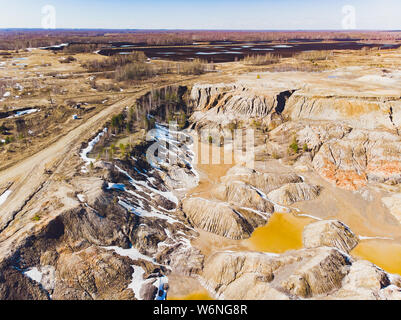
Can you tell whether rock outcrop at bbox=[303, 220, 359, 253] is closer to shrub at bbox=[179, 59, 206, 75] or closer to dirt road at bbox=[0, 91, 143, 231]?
dirt road at bbox=[0, 91, 143, 231]

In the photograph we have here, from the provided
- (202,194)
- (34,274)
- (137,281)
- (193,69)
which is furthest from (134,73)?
(137,281)

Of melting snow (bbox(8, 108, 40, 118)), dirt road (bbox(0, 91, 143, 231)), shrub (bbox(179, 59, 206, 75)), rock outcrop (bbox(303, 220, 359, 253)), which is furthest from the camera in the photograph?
shrub (bbox(179, 59, 206, 75))

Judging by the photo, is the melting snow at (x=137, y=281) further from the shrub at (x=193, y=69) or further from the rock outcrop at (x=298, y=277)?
the shrub at (x=193, y=69)

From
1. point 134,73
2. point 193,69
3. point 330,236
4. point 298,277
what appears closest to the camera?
point 298,277

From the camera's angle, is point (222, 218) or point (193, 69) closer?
point (222, 218)

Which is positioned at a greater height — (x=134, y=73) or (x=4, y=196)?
(x=134, y=73)

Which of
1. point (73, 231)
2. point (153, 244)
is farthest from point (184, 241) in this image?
point (73, 231)

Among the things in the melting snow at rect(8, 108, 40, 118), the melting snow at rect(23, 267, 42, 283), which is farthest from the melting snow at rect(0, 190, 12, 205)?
the melting snow at rect(8, 108, 40, 118)

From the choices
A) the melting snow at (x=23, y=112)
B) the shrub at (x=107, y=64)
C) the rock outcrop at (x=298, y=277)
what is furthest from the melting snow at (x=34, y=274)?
the shrub at (x=107, y=64)

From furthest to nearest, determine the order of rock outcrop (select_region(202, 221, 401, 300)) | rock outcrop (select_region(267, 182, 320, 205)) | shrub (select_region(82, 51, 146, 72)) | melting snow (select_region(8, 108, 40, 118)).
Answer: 1. shrub (select_region(82, 51, 146, 72))
2. melting snow (select_region(8, 108, 40, 118))
3. rock outcrop (select_region(267, 182, 320, 205))
4. rock outcrop (select_region(202, 221, 401, 300))

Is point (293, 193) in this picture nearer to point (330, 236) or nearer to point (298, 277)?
point (330, 236)

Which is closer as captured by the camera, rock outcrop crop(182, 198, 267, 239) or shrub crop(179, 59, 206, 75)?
rock outcrop crop(182, 198, 267, 239)
